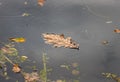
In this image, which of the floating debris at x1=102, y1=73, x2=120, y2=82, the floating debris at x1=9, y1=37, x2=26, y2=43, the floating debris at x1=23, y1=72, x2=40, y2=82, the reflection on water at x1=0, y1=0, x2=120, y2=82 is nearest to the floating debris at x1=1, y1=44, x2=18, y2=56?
the reflection on water at x1=0, y1=0, x2=120, y2=82

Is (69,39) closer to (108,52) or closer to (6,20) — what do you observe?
(108,52)

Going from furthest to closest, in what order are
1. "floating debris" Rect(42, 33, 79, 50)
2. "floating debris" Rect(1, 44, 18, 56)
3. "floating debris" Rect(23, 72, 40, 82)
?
1. "floating debris" Rect(42, 33, 79, 50)
2. "floating debris" Rect(1, 44, 18, 56)
3. "floating debris" Rect(23, 72, 40, 82)

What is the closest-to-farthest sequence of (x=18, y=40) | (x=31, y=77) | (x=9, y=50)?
(x=31, y=77) → (x=9, y=50) → (x=18, y=40)

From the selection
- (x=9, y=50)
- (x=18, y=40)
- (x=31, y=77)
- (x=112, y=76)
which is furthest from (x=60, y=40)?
(x=112, y=76)

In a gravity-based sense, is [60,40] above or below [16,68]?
above

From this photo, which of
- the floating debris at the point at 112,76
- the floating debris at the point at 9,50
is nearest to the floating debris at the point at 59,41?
the floating debris at the point at 9,50

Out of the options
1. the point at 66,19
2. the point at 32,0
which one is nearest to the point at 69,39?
the point at 66,19

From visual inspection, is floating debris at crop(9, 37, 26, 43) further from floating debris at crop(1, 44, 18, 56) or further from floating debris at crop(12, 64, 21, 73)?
floating debris at crop(12, 64, 21, 73)

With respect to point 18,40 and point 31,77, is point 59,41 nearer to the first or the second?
point 18,40
